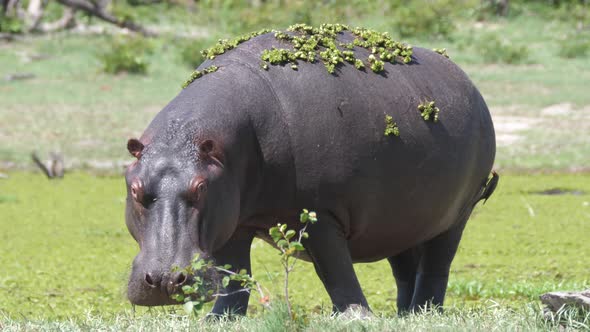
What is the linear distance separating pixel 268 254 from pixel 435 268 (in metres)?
3.47

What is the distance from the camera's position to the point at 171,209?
4.11 metres

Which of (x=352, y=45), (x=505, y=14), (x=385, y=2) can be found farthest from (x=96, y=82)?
(x=352, y=45)

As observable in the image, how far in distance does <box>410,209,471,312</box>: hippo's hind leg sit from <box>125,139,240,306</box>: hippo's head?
5.48 feet

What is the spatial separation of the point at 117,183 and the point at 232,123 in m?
9.10

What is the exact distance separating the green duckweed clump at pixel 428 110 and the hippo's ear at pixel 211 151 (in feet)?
3.60

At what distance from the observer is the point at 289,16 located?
20.5 meters

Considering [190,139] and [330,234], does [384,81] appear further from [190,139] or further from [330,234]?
[190,139]

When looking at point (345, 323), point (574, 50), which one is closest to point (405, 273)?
point (345, 323)

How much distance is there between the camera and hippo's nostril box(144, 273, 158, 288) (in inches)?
157

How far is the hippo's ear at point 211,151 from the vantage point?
422cm

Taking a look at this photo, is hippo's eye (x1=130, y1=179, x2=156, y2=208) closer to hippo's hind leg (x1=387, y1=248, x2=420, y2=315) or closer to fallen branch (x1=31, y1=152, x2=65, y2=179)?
hippo's hind leg (x1=387, y1=248, x2=420, y2=315)

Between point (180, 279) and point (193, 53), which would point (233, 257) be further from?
point (193, 53)

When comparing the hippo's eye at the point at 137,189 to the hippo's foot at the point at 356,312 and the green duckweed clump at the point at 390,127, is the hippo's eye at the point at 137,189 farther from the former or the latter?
the green duckweed clump at the point at 390,127

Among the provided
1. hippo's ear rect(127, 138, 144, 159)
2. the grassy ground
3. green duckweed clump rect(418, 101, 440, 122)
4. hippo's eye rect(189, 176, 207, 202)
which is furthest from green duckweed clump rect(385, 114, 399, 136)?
the grassy ground
